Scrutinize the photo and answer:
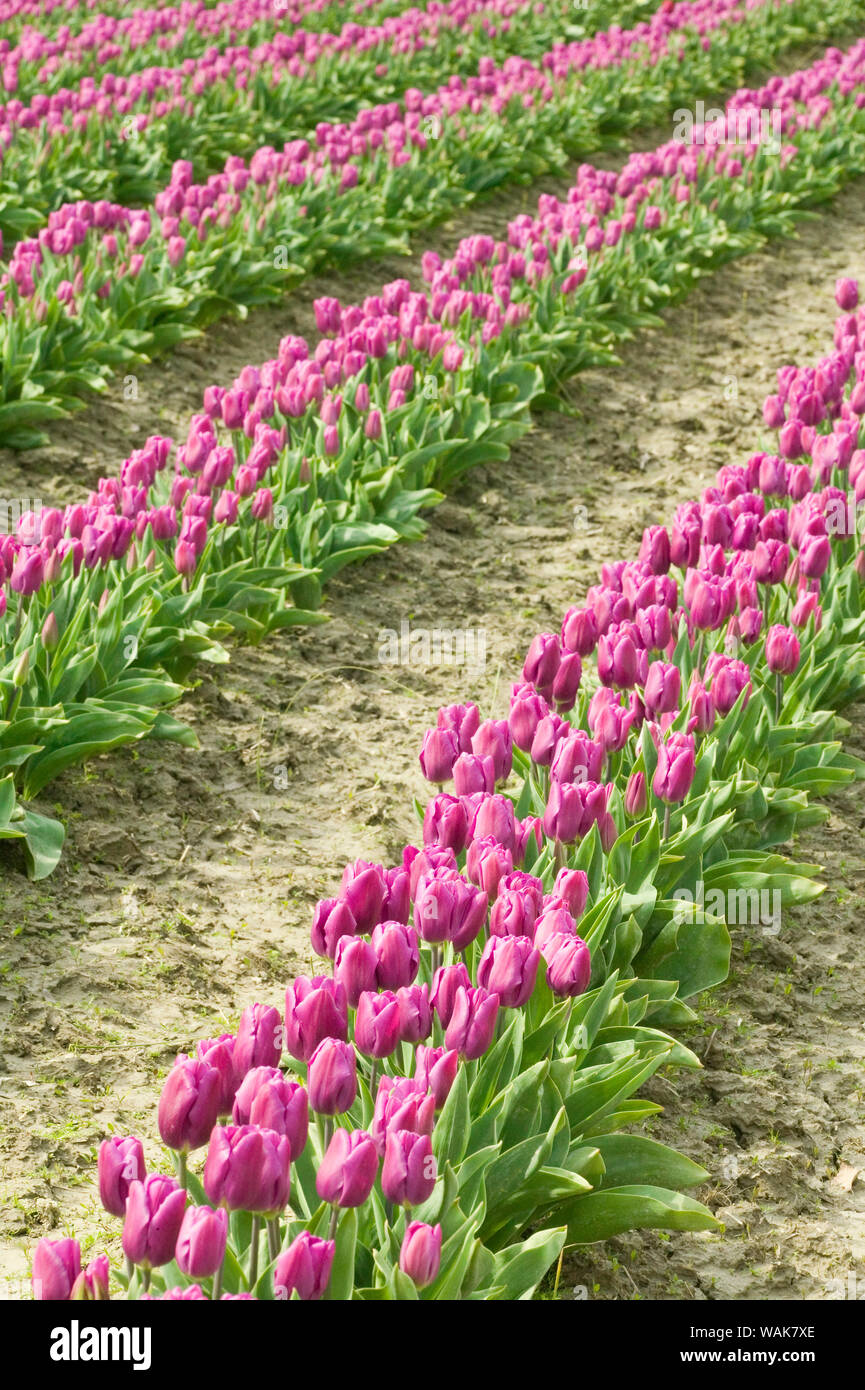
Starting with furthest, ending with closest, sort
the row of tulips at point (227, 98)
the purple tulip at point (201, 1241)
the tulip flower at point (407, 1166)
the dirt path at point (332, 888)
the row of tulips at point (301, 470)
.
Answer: the row of tulips at point (227, 98), the row of tulips at point (301, 470), the dirt path at point (332, 888), the tulip flower at point (407, 1166), the purple tulip at point (201, 1241)

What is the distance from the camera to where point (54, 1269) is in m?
1.97

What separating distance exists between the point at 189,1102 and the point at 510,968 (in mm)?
610

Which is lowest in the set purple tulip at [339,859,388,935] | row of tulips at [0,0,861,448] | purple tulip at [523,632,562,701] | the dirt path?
the dirt path

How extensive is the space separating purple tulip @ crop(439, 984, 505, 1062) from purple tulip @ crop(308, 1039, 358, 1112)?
0.78 feet


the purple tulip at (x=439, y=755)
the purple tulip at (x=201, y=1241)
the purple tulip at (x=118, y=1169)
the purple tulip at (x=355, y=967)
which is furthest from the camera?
the purple tulip at (x=439, y=755)

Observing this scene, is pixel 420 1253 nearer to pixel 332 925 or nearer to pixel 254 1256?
pixel 254 1256

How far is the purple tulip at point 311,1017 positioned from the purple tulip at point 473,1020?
0.20m

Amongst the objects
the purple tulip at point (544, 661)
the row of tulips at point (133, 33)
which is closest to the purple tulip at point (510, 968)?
the purple tulip at point (544, 661)

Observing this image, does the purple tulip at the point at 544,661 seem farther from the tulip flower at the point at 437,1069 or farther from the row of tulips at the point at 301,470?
the tulip flower at the point at 437,1069

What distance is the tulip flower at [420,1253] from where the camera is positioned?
6.96ft

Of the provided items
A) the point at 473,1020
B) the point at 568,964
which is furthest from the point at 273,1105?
the point at 568,964

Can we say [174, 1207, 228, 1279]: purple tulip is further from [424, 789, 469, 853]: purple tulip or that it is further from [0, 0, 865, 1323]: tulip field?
[424, 789, 469, 853]: purple tulip

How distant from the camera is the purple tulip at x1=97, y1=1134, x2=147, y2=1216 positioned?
6.84 feet

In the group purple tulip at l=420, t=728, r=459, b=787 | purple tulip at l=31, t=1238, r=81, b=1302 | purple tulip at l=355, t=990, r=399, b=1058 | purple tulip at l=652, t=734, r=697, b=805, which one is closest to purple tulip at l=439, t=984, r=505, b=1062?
purple tulip at l=355, t=990, r=399, b=1058
